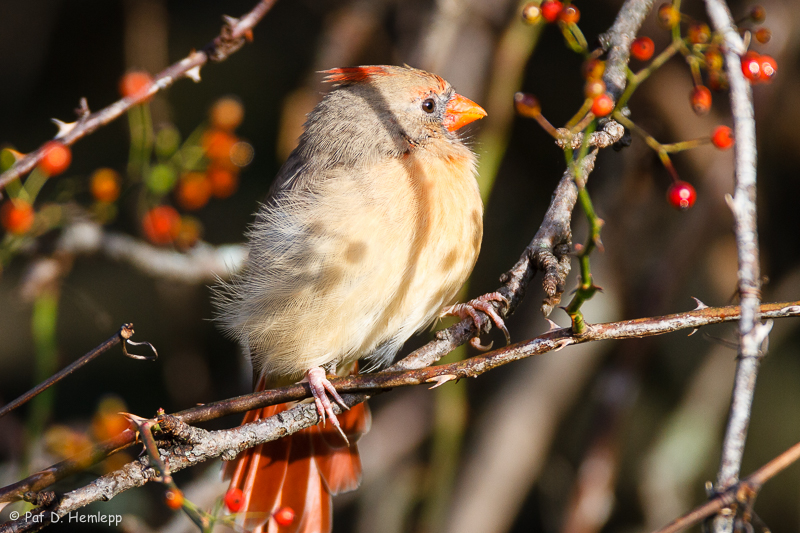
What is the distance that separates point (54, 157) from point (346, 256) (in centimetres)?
109

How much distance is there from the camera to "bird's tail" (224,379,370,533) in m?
3.29

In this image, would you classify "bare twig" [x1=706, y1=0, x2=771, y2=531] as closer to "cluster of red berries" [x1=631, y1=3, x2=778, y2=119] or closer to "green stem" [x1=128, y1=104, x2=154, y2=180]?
"cluster of red berries" [x1=631, y1=3, x2=778, y2=119]

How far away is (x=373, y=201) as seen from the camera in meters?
2.95

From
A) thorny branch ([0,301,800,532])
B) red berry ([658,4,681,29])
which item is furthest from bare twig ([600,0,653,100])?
thorny branch ([0,301,800,532])

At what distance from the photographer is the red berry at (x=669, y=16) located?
174 centimetres

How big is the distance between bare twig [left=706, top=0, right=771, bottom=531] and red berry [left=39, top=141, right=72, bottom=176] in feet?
6.34

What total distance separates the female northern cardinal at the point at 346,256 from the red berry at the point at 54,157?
0.99m

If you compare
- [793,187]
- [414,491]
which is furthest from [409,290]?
[793,187]

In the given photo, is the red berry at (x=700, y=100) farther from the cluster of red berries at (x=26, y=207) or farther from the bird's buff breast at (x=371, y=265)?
the cluster of red berries at (x=26, y=207)

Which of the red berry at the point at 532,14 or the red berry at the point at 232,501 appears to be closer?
the red berry at the point at 532,14

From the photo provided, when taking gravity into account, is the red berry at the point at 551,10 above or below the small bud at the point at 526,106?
above

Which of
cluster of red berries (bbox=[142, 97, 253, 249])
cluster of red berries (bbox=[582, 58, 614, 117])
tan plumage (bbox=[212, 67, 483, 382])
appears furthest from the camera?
cluster of red berries (bbox=[142, 97, 253, 249])

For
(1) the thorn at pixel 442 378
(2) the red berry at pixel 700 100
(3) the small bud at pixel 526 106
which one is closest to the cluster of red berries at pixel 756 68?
(2) the red berry at pixel 700 100

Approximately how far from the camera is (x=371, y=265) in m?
2.83
